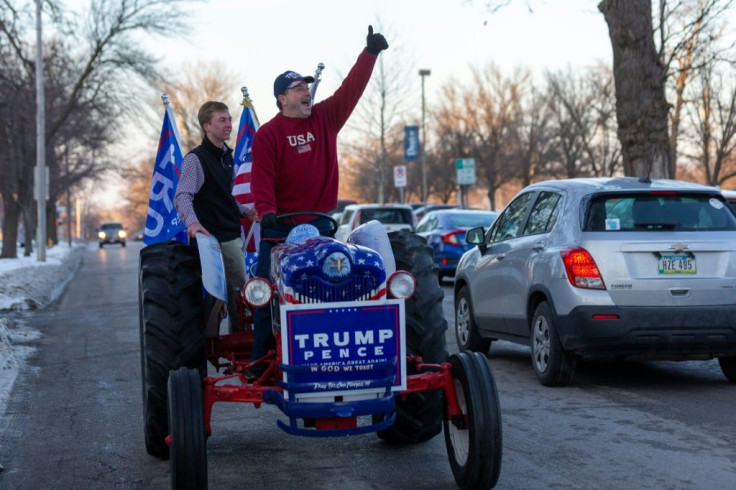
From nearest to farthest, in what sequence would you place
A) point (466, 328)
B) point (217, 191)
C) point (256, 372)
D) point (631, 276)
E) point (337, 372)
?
1. point (337, 372)
2. point (256, 372)
3. point (217, 191)
4. point (631, 276)
5. point (466, 328)

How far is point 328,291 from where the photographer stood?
527 cm

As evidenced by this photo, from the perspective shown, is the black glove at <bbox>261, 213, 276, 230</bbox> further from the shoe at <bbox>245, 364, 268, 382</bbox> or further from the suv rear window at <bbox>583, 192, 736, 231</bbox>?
the suv rear window at <bbox>583, 192, 736, 231</bbox>

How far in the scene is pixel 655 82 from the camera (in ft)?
64.9

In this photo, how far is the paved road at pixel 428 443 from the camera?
19.6 feet

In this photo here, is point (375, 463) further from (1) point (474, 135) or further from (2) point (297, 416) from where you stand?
(1) point (474, 135)

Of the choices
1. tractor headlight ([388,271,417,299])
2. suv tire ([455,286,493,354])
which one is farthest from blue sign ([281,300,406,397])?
suv tire ([455,286,493,354])

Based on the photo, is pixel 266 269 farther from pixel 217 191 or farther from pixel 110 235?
pixel 110 235

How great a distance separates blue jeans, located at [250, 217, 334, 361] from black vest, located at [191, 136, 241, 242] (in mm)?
944

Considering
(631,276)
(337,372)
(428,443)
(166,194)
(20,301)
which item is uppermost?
(166,194)

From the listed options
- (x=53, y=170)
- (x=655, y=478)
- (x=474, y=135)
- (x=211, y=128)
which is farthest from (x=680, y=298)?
(x=474, y=135)

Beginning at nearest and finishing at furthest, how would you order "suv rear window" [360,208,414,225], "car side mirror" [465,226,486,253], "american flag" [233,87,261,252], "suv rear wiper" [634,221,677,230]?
"suv rear wiper" [634,221,677,230], "american flag" [233,87,261,252], "car side mirror" [465,226,486,253], "suv rear window" [360,208,414,225]

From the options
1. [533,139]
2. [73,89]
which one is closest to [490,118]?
[533,139]

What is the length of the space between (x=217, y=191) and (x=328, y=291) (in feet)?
6.64

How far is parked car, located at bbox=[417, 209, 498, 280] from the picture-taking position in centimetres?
2217
